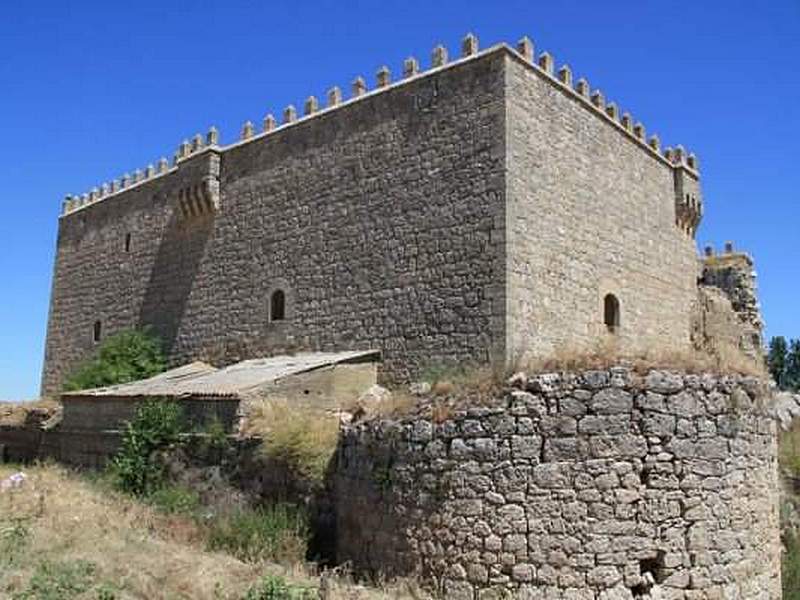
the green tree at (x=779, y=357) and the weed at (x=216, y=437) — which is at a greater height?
the green tree at (x=779, y=357)

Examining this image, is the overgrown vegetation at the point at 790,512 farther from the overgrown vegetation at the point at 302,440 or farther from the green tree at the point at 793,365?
the green tree at the point at 793,365

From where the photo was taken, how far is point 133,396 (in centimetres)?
1305

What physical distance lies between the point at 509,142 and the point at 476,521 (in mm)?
7167

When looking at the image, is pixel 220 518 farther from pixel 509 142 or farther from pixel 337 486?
pixel 509 142

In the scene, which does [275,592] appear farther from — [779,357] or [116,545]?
[779,357]

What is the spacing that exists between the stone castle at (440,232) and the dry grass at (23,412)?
122 inches

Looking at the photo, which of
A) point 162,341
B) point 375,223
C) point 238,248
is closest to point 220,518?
point 375,223

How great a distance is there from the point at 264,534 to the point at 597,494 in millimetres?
4069

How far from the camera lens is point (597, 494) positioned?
7031 millimetres

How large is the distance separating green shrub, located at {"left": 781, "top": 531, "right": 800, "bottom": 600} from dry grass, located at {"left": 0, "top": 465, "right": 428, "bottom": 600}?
16.3ft

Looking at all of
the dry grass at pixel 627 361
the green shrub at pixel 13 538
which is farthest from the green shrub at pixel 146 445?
the dry grass at pixel 627 361

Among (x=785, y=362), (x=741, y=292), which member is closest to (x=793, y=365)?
(x=785, y=362)

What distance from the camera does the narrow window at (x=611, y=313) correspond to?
585 inches

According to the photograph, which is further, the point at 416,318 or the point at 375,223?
the point at 375,223
